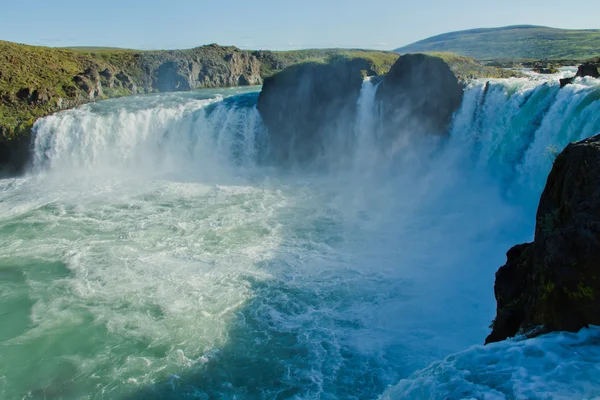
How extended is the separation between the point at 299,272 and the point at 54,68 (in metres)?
40.6

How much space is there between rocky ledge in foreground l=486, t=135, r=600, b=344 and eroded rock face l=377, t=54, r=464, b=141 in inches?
584

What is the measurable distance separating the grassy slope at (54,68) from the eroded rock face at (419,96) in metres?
4.51

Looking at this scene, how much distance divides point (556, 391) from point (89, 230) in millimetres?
16887

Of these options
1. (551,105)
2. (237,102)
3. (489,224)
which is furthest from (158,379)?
(237,102)

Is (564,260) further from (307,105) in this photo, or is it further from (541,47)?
(541,47)

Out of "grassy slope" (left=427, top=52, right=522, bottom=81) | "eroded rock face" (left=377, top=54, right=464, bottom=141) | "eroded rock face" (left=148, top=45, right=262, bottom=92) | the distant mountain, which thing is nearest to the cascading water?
"eroded rock face" (left=377, top=54, right=464, bottom=141)

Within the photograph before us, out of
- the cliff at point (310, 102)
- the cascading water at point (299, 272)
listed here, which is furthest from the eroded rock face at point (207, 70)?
the cascading water at point (299, 272)

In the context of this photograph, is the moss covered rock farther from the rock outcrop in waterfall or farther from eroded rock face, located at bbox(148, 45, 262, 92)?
eroded rock face, located at bbox(148, 45, 262, 92)

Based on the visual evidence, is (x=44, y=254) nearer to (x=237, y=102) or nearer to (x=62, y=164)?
(x=62, y=164)

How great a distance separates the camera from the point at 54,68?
4194cm

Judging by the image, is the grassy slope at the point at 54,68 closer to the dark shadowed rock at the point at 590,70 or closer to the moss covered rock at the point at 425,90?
the moss covered rock at the point at 425,90

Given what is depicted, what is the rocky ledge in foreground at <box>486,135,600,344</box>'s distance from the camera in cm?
521

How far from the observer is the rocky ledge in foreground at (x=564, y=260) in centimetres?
521

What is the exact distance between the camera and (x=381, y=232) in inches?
634
